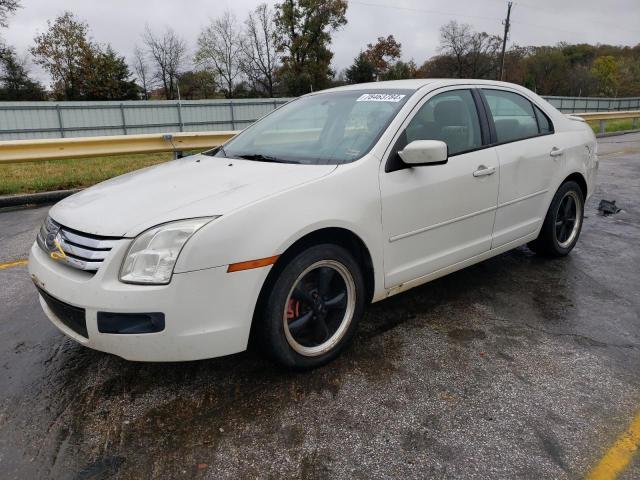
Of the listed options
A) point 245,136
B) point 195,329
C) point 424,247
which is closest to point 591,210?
point 424,247

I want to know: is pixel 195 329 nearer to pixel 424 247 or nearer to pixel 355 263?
pixel 355 263

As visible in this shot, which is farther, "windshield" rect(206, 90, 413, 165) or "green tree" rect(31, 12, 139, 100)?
"green tree" rect(31, 12, 139, 100)

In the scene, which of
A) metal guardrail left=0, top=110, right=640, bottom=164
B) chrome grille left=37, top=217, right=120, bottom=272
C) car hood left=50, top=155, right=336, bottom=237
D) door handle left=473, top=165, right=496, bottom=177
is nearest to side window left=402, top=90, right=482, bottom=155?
door handle left=473, top=165, right=496, bottom=177

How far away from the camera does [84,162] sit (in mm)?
12320

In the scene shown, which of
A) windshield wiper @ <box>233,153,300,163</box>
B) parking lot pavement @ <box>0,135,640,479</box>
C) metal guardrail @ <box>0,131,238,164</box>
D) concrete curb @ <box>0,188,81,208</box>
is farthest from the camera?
metal guardrail @ <box>0,131,238,164</box>

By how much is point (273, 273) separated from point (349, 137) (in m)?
1.13

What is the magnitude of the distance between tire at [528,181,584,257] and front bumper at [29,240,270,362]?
307cm

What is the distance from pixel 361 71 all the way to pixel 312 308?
5773 centimetres

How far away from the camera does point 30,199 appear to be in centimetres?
748

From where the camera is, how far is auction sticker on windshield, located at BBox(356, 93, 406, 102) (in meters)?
3.29

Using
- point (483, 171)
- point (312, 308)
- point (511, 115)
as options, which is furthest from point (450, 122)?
point (312, 308)

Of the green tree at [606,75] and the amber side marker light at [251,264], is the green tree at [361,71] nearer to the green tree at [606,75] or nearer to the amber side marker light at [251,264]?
the green tree at [606,75]

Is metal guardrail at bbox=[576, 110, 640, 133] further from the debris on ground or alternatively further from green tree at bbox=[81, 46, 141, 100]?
green tree at bbox=[81, 46, 141, 100]

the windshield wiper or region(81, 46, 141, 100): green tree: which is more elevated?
region(81, 46, 141, 100): green tree
